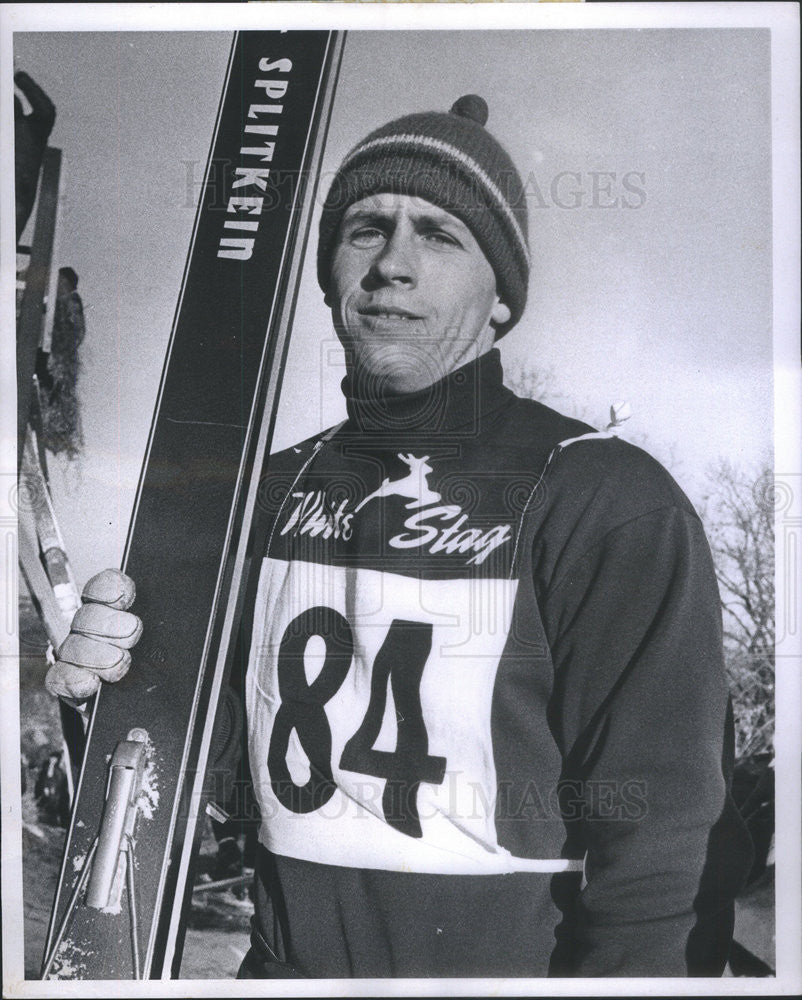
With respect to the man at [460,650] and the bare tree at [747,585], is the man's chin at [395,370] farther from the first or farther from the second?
the bare tree at [747,585]

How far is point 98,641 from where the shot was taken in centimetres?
149

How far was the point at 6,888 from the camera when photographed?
1539mm

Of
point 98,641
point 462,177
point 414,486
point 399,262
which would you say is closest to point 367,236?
point 399,262

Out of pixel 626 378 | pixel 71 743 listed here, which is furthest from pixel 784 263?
pixel 71 743

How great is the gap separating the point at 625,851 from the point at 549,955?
222 mm

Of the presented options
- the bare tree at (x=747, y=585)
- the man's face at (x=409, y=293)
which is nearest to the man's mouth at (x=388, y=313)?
the man's face at (x=409, y=293)

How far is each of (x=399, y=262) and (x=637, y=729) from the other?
0.84 metres

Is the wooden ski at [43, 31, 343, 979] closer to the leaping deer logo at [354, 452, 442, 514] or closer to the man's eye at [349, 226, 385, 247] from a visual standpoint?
the man's eye at [349, 226, 385, 247]

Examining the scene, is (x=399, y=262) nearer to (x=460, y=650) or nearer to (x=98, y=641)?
(x=460, y=650)

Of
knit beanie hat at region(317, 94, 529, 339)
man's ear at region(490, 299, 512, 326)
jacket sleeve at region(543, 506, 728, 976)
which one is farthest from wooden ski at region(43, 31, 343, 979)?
jacket sleeve at region(543, 506, 728, 976)

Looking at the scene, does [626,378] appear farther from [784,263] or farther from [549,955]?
[549,955]

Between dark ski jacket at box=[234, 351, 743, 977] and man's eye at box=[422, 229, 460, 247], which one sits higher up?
man's eye at box=[422, 229, 460, 247]

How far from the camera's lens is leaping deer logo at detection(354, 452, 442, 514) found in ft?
4.84

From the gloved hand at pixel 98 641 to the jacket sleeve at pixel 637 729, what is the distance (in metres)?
0.70
